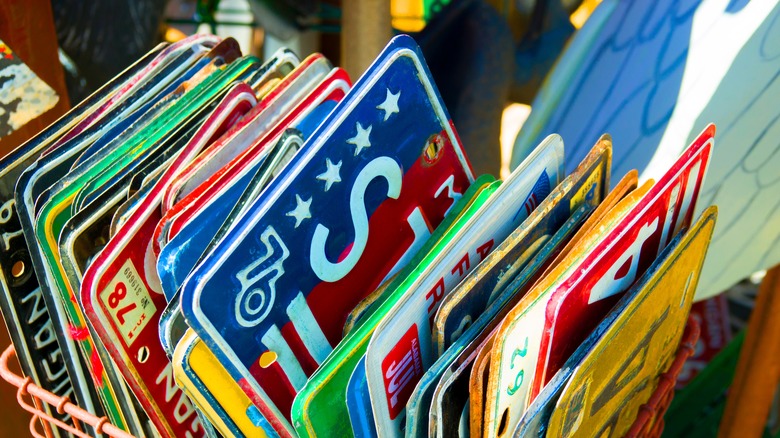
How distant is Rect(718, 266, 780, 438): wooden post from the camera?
0.81 m

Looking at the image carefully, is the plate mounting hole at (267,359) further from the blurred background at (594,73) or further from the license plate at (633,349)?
the blurred background at (594,73)

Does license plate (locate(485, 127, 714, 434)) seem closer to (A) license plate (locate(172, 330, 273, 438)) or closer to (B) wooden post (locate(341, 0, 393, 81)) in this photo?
(A) license plate (locate(172, 330, 273, 438))

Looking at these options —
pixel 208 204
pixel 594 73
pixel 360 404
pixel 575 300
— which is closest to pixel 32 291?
pixel 208 204

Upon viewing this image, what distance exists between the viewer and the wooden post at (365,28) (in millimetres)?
866

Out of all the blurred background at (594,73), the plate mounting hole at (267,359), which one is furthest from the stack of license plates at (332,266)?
the blurred background at (594,73)

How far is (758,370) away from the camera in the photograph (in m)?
0.83

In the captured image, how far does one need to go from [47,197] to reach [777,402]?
4.45 feet

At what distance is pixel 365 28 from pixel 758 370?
0.60 m

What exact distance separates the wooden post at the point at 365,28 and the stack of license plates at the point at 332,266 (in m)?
0.25

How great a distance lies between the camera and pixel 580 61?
3.09 ft

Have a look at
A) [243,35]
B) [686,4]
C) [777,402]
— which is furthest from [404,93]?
[243,35]

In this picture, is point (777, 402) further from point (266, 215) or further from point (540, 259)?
point (266, 215)

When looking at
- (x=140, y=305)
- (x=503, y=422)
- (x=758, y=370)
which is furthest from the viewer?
(x=758, y=370)

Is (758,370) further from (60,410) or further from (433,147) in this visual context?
(60,410)
